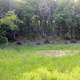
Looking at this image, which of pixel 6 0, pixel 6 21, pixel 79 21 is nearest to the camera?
pixel 6 21

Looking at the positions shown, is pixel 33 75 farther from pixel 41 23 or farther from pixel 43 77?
pixel 41 23

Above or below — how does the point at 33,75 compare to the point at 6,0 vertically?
below

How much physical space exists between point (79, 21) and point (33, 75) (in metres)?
30.6

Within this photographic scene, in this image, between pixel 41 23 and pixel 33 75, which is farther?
pixel 41 23

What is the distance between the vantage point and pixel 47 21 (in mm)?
39719

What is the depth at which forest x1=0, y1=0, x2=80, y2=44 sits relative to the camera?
119ft

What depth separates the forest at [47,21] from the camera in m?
36.3

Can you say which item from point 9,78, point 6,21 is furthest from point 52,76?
point 6,21

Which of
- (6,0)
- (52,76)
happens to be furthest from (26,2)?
(52,76)

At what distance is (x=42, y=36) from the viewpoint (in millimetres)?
38812

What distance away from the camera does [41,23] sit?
3997 centimetres

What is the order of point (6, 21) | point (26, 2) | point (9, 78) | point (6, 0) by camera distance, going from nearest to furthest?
1. point (9, 78)
2. point (6, 21)
3. point (6, 0)
4. point (26, 2)

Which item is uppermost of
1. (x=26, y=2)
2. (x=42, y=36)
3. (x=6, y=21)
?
(x=26, y=2)

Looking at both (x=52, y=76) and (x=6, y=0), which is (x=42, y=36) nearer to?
(x=6, y=0)
